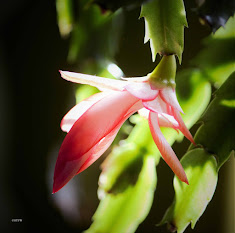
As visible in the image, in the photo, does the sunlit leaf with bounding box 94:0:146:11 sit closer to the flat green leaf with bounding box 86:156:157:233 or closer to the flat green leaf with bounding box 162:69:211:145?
the flat green leaf with bounding box 162:69:211:145

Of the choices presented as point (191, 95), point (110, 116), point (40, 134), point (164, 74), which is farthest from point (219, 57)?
point (40, 134)

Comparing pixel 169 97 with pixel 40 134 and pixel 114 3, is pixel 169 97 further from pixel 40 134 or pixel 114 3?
pixel 40 134

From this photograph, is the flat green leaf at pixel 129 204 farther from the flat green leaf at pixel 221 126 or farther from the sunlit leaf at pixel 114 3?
the sunlit leaf at pixel 114 3

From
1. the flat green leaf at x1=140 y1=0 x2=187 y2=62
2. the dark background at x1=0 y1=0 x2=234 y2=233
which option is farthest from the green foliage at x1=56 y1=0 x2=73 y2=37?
the flat green leaf at x1=140 y1=0 x2=187 y2=62

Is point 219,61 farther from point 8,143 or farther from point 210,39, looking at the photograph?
point 8,143

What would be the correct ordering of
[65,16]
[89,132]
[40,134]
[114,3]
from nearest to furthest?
[89,132] → [114,3] → [65,16] → [40,134]

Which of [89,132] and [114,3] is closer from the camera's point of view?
[89,132]

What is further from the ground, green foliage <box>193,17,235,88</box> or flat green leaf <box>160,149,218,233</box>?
green foliage <box>193,17,235,88</box>
